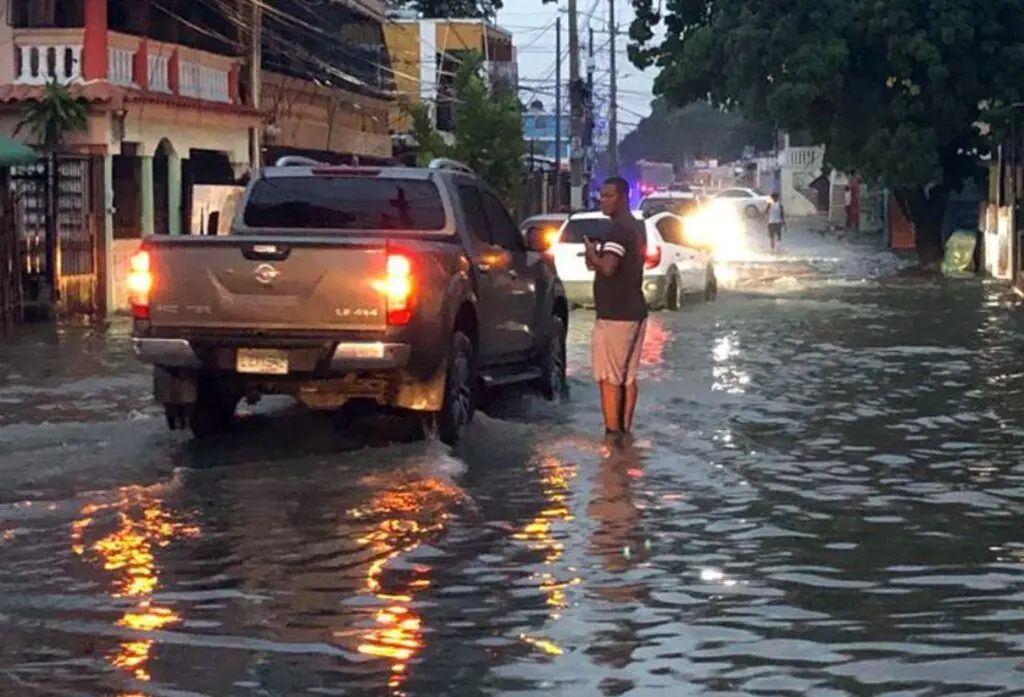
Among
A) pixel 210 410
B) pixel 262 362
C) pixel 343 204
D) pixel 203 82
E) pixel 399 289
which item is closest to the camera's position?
pixel 399 289

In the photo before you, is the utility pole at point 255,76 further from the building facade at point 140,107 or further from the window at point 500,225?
the window at point 500,225

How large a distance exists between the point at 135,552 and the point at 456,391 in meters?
4.03

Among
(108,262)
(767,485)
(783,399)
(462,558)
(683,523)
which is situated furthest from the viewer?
(108,262)

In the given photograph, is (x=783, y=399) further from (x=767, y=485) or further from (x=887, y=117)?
(x=887, y=117)

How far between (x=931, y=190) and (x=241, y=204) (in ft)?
103

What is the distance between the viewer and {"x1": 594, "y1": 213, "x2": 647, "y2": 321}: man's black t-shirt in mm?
13250

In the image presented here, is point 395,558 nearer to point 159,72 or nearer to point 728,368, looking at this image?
point 728,368

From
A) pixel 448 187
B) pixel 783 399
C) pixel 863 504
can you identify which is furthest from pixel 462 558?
pixel 783 399

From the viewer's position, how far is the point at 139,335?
1240 centimetres

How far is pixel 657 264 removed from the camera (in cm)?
2691

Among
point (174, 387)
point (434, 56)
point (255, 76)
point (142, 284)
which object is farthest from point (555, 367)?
point (434, 56)

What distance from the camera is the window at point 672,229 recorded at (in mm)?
29453

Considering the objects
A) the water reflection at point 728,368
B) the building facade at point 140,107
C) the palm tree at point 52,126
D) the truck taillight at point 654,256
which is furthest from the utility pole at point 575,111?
the water reflection at point 728,368

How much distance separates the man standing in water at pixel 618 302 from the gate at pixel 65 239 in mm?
13352
